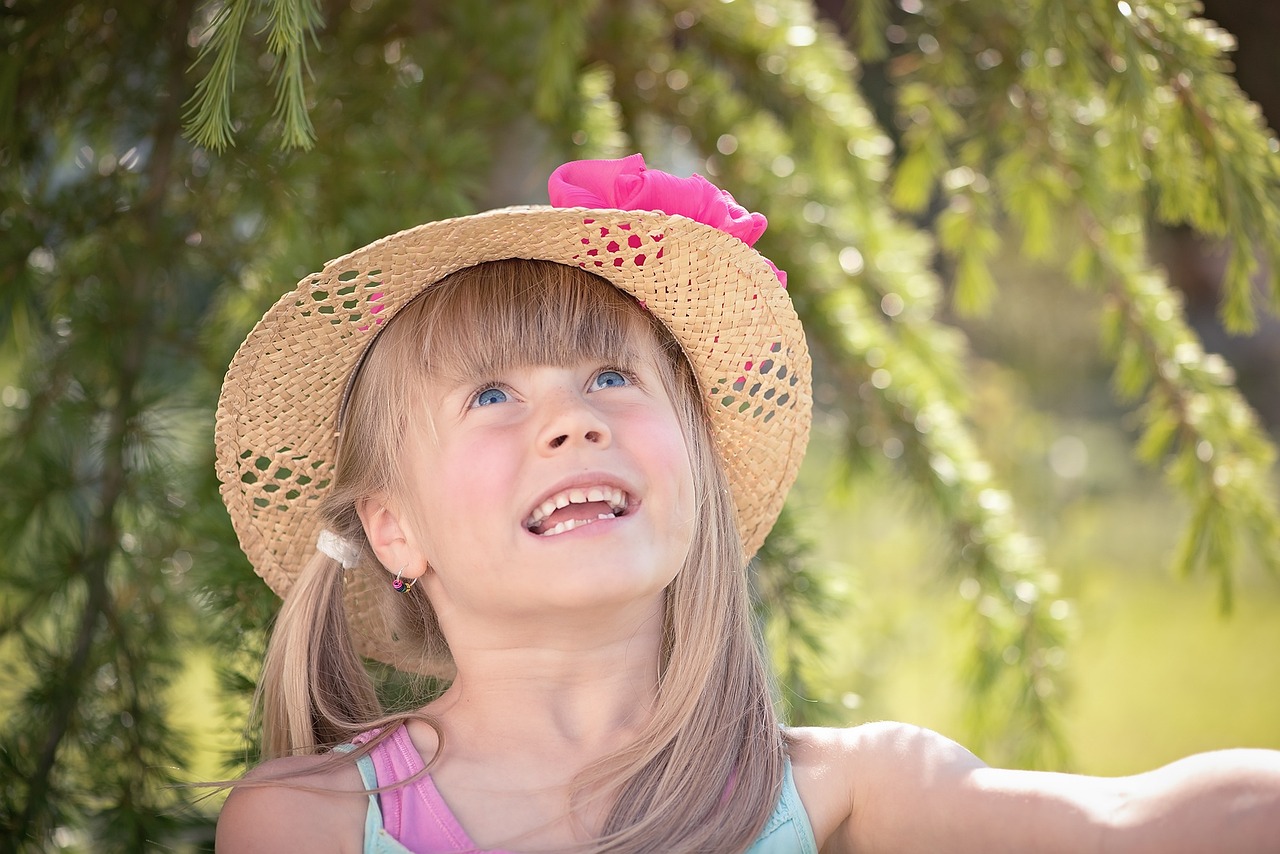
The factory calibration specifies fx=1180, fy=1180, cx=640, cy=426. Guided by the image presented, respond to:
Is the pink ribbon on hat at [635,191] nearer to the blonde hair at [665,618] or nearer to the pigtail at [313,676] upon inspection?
the blonde hair at [665,618]

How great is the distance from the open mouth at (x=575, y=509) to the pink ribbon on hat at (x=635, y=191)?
33cm

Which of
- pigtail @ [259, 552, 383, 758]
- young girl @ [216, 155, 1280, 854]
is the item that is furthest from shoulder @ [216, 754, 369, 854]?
Result: pigtail @ [259, 552, 383, 758]

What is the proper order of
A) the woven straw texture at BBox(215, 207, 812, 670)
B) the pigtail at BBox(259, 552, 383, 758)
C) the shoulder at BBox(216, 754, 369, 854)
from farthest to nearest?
the pigtail at BBox(259, 552, 383, 758)
the woven straw texture at BBox(215, 207, 812, 670)
the shoulder at BBox(216, 754, 369, 854)

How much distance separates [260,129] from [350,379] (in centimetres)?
40

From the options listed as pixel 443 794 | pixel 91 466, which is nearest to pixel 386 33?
pixel 91 466

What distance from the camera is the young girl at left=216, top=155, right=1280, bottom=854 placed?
4.24 ft

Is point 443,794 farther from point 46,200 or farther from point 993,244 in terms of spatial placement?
point 993,244

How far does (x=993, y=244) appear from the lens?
186cm

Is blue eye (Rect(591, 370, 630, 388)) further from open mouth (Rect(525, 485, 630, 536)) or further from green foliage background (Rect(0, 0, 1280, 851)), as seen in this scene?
green foliage background (Rect(0, 0, 1280, 851))

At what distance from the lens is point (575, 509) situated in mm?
1335

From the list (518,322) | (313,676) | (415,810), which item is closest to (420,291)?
(518,322)

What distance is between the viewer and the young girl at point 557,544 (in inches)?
50.8

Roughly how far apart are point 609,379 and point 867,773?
1.79 ft

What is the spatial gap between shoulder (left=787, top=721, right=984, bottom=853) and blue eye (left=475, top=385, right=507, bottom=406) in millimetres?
545
